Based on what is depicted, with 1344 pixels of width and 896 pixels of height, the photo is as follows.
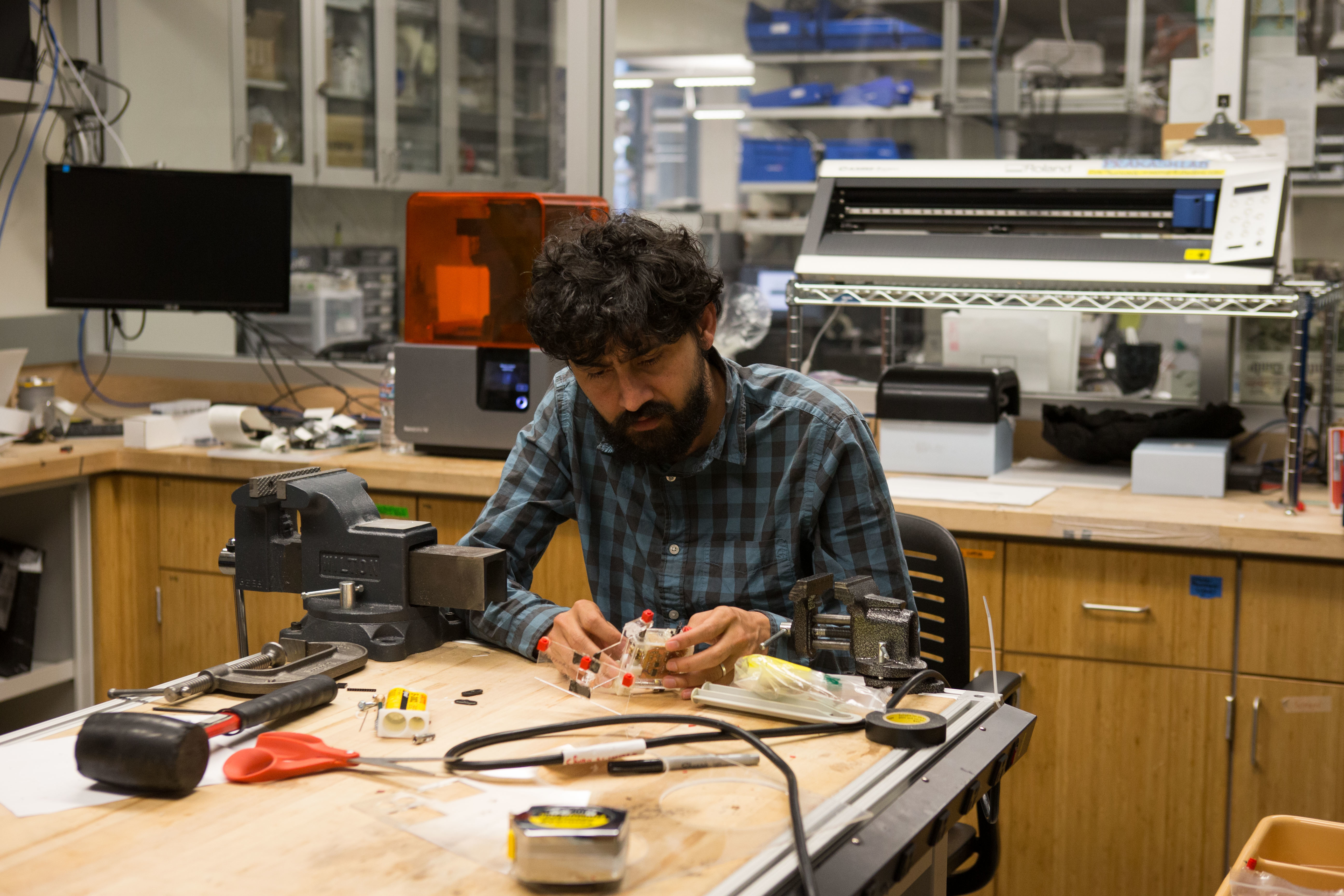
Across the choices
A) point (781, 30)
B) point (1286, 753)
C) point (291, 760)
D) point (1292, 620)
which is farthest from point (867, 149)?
point (291, 760)

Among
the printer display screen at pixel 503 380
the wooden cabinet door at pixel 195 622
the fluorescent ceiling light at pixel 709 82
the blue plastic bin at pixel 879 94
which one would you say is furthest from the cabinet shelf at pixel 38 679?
the fluorescent ceiling light at pixel 709 82

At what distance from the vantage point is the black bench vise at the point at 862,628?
1343mm

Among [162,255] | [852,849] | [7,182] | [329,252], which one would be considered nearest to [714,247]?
[329,252]

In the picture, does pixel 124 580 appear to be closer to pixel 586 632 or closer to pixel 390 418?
pixel 390 418

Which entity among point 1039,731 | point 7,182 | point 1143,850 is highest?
point 7,182

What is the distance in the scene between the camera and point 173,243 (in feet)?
10.3

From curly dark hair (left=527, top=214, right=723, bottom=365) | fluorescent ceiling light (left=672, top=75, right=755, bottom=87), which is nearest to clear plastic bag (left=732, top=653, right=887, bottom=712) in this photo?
curly dark hair (left=527, top=214, right=723, bottom=365)

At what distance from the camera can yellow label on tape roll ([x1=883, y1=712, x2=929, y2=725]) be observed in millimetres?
1242

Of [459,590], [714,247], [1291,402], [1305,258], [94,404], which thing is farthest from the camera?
[714,247]

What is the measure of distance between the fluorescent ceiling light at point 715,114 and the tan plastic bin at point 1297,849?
382 cm

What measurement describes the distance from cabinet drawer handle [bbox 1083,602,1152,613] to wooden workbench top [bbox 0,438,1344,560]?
12 centimetres

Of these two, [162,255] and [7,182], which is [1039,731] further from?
[7,182]

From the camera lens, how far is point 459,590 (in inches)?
57.4

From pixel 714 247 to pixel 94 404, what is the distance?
2.03 m
